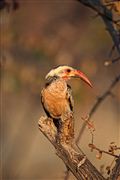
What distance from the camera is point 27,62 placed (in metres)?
9.30

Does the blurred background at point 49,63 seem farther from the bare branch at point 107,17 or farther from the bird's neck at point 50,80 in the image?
the bird's neck at point 50,80

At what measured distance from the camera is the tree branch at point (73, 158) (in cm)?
311

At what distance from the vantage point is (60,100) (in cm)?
311

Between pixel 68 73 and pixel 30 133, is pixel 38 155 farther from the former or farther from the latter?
pixel 68 73

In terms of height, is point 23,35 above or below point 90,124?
above

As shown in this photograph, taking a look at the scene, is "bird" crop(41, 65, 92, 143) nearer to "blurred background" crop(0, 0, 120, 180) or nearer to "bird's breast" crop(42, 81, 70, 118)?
"bird's breast" crop(42, 81, 70, 118)

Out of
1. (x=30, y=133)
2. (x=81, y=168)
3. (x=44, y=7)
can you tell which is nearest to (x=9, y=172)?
(x=30, y=133)

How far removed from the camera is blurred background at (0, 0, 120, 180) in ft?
27.5

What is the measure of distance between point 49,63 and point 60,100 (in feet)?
21.6

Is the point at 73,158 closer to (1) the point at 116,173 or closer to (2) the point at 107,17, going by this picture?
(1) the point at 116,173

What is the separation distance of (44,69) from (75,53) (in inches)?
19.0

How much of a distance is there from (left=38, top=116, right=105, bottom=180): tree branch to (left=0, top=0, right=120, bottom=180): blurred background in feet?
12.4

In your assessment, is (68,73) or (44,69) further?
(44,69)

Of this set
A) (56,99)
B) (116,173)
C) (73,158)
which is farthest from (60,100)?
(116,173)
